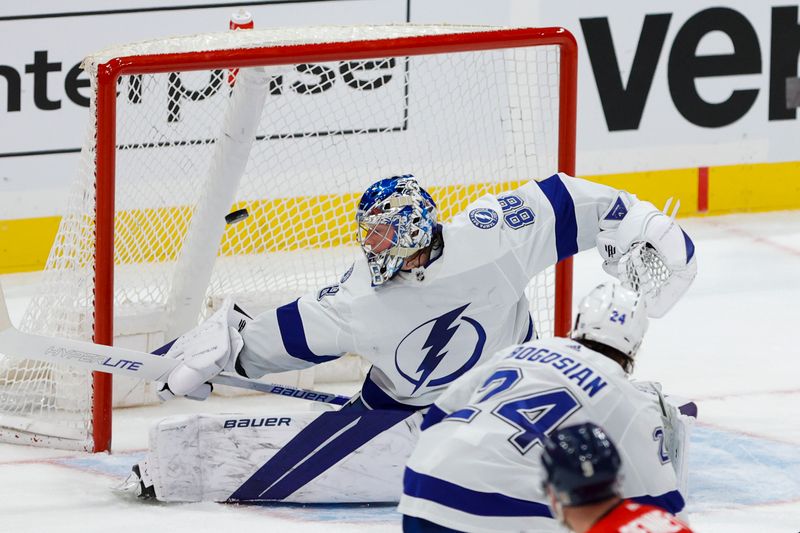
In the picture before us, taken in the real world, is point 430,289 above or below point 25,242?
above

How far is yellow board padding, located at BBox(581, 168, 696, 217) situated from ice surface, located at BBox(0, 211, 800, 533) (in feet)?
1.00

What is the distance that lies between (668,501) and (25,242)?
3883 mm

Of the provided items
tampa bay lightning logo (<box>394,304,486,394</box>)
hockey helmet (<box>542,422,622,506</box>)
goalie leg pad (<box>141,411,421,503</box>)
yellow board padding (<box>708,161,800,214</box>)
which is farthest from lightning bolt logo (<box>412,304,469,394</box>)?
yellow board padding (<box>708,161,800,214</box>)

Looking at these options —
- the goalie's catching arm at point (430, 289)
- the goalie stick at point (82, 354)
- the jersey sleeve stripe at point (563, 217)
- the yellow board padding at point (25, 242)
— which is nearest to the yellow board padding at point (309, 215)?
the yellow board padding at point (25, 242)

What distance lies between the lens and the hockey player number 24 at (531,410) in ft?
9.57

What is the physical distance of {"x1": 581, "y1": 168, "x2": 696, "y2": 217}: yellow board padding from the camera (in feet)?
23.3

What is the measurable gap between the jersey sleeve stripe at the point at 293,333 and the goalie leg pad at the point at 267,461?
17cm

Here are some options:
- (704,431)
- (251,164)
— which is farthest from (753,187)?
(704,431)

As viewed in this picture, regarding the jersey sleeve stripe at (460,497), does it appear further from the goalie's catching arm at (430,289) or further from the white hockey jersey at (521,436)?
the goalie's catching arm at (430,289)

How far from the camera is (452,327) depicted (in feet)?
12.5

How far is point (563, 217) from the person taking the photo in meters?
3.98

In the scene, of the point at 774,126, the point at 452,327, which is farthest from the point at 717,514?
the point at 774,126

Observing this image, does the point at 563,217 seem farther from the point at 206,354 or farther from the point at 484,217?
the point at 206,354

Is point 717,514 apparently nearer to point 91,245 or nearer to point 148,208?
point 91,245
